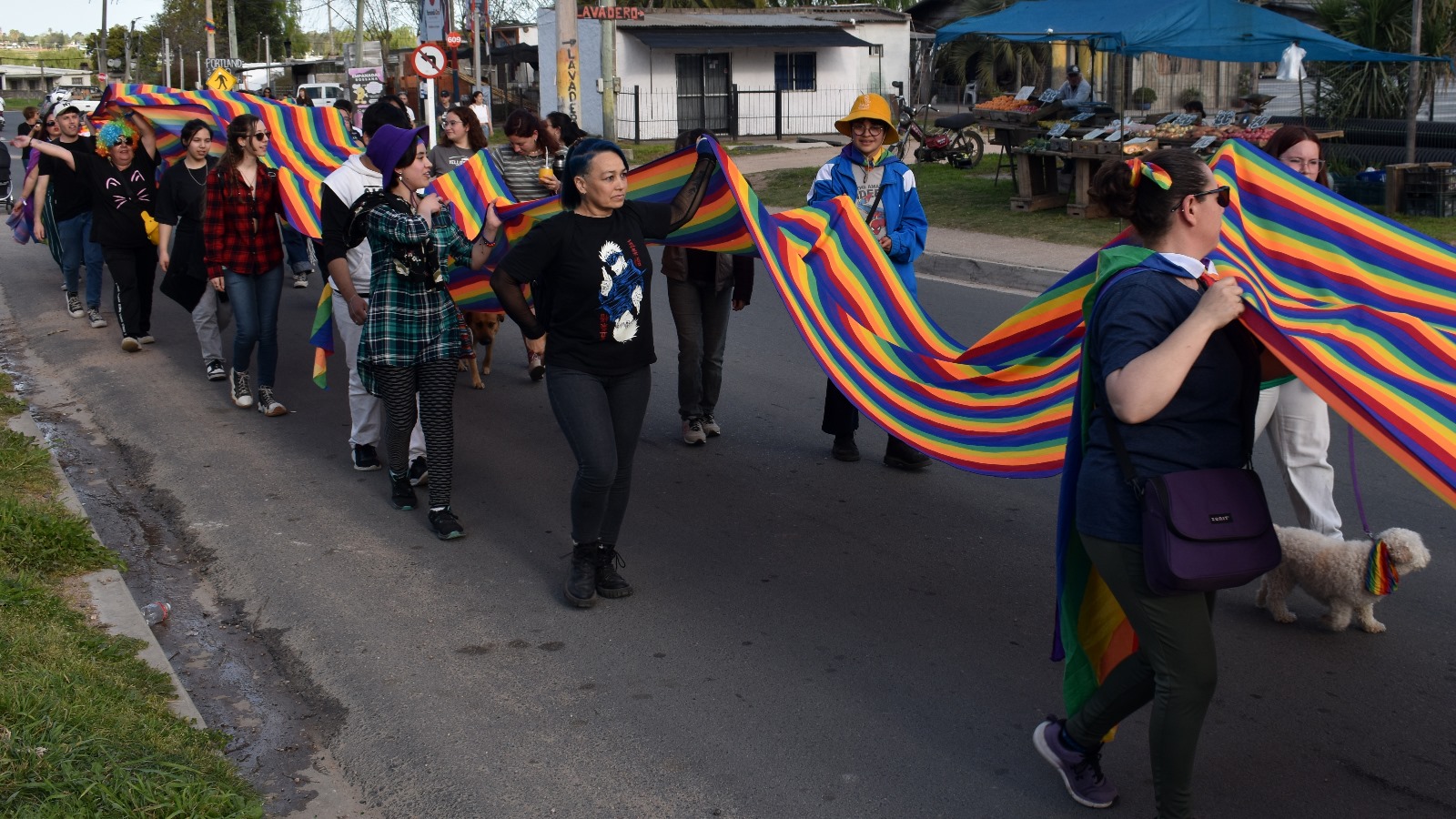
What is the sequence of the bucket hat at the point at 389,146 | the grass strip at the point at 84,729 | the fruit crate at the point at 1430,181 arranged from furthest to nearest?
1. the fruit crate at the point at 1430,181
2. the bucket hat at the point at 389,146
3. the grass strip at the point at 84,729

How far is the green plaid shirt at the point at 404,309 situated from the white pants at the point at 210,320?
10.8ft

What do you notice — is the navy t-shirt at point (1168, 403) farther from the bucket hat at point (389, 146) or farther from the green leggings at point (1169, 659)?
the bucket hat at point (389, 146)

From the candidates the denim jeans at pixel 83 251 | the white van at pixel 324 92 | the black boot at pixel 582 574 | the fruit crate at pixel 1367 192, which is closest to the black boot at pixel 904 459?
the black boot at pixel 582 574

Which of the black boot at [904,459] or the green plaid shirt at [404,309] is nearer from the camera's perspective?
the green plaid shirt at [404,309]

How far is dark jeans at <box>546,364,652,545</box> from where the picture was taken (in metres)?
5.09

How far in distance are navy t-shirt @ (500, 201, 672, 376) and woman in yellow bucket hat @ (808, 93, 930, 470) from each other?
1.76 metres

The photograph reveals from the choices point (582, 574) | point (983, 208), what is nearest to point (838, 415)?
point (582, 574)

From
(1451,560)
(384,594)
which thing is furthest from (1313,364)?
(384,594)

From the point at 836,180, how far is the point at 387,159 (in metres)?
2.24

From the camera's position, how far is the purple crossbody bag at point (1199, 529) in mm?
3062

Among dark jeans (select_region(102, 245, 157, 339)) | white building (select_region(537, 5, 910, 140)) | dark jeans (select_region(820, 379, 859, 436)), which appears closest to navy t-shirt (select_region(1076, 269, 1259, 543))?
dark jeans (select_region(820, 379, 859, 436))

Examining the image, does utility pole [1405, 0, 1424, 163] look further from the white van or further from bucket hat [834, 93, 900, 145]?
the white van

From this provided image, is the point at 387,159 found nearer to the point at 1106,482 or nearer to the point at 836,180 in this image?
the point at 836,180

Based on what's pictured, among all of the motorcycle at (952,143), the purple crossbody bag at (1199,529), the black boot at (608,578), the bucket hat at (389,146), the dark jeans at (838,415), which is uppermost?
the motorcycle at (952,143)
